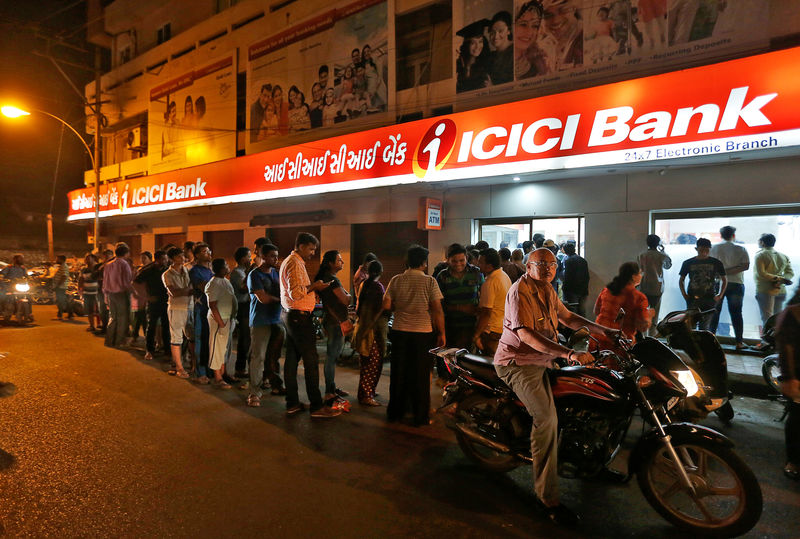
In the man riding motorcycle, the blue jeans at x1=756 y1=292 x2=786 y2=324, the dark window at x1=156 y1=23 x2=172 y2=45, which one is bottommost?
the blue jeans at x1=756 y1=292 x2=786 y2=324

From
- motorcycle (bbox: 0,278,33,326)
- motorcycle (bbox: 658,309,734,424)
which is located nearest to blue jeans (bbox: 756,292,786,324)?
motorcycle (bbox: 658,309,734,424)

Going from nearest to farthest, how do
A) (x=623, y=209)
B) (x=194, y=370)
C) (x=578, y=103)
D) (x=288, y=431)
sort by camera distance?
(x=288, y=431)
(x=194, y=370)
(x=578, y=103)
(x=623, y=209)

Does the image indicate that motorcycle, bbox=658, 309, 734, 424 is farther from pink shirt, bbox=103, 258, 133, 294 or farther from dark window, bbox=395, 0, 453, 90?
dark window, bbox=395, 0, 453, 90

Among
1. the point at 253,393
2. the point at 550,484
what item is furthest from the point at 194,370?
the point at 550,484

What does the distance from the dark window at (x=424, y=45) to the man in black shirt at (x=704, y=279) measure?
767cm

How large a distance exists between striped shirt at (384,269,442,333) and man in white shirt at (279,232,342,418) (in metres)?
0.98

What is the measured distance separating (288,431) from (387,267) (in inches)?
320

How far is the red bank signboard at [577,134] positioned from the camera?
20.0ft

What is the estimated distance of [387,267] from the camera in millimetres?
12695

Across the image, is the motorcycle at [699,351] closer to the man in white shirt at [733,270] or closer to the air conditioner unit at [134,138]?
the man in white shirt at [733,270]

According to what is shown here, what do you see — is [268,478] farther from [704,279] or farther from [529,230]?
[529,230]

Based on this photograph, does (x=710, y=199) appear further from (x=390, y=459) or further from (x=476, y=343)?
(x=390, y=459)

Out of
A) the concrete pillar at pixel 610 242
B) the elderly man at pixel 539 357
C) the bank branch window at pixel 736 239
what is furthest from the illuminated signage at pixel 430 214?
the elderly man at pixel 539 357

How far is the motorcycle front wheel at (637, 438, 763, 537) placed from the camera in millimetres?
2762
